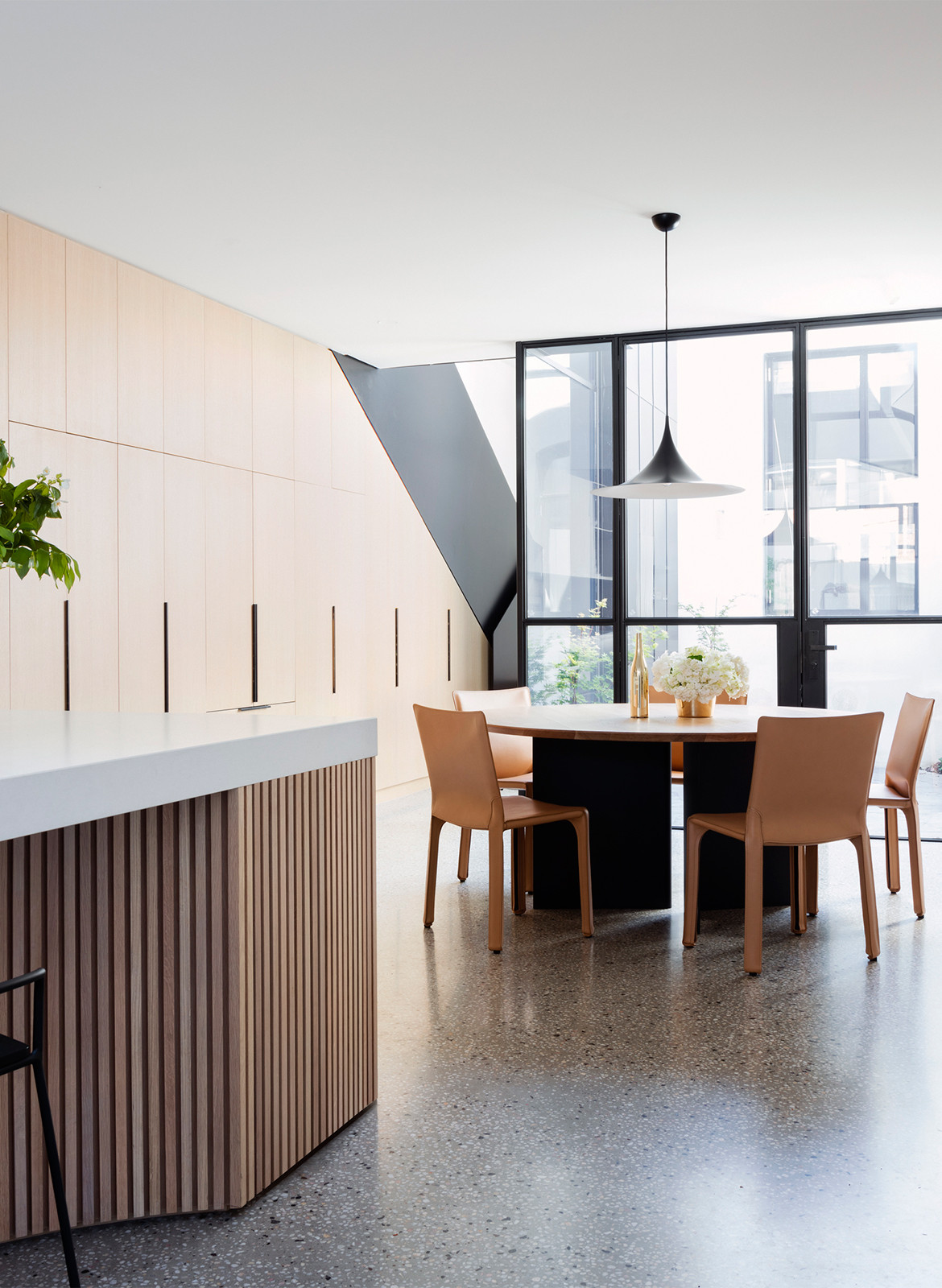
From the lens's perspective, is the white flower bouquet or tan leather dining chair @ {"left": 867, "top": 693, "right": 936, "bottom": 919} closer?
tan leather dining chair @ {"left": 867, "top": 693, "right": 936, "bottom": 919}

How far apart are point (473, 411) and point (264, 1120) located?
6.46 metres

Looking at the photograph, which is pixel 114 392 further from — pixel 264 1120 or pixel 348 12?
pixel 264 1120

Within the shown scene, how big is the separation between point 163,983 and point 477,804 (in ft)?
6.11

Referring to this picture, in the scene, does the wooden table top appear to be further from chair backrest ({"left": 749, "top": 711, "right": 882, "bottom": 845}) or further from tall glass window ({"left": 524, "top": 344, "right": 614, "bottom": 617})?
tall glass window ({"left": 524, "top": 344, "right": 614, "bottom": 617})

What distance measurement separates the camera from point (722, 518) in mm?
6250

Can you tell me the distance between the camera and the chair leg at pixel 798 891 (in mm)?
3877

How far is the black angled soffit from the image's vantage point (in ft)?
23.0

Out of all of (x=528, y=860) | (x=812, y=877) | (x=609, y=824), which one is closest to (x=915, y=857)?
(x=812, y=877)

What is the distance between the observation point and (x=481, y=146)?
12.3 feet

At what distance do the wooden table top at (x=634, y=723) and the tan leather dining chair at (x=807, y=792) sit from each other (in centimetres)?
10

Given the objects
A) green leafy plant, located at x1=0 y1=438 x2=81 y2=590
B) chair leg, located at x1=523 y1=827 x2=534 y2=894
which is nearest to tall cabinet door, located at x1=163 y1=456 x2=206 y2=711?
chair leg, located at x1=523 y1=827 x2=534 y2=894

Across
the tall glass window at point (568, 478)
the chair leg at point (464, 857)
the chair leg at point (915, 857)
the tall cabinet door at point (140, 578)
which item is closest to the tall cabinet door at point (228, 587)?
the tall cabinet door at point (140, 578)

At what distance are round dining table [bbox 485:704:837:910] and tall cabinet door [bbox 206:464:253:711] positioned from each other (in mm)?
1716

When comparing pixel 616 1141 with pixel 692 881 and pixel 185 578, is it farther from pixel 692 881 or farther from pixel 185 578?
pixel 185 578
